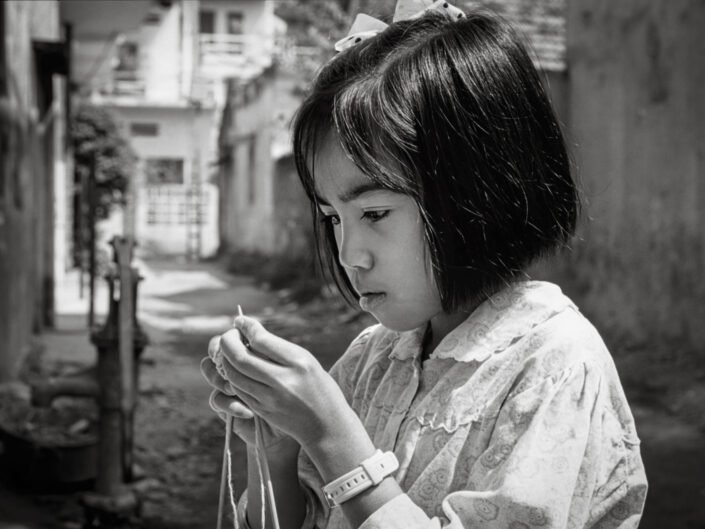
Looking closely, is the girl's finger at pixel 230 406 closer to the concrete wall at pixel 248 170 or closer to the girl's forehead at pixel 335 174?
the girl's forehead at pixel 335 174

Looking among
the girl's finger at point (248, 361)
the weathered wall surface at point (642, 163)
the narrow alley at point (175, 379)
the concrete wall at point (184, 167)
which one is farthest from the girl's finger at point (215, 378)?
the concrete wall at point (184, 167)

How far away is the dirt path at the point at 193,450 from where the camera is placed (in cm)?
390

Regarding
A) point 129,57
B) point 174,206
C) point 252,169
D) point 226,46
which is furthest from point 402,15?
point 226,46

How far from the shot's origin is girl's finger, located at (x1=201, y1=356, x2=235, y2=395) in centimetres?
122

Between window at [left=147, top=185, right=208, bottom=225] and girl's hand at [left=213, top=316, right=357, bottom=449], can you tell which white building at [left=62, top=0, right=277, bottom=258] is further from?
A: girl's hand at [left=213, top=316, right=357, bottom=449]

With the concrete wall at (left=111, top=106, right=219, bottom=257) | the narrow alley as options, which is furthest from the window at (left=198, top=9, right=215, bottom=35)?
the narrow alley

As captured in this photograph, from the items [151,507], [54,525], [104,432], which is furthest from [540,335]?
[151,507]

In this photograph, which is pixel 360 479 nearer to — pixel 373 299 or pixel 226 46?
pixel 373 299

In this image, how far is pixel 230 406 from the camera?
1.23m

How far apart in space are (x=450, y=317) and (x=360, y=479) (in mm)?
301

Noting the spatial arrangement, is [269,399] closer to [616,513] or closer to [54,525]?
[616,513]

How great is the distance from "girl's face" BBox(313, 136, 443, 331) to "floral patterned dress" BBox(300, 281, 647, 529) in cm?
8

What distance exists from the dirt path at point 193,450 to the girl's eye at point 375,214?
2572 millimetres

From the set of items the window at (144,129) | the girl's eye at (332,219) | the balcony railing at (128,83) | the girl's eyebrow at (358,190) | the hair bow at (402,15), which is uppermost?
the balcony railing at (128,83)
